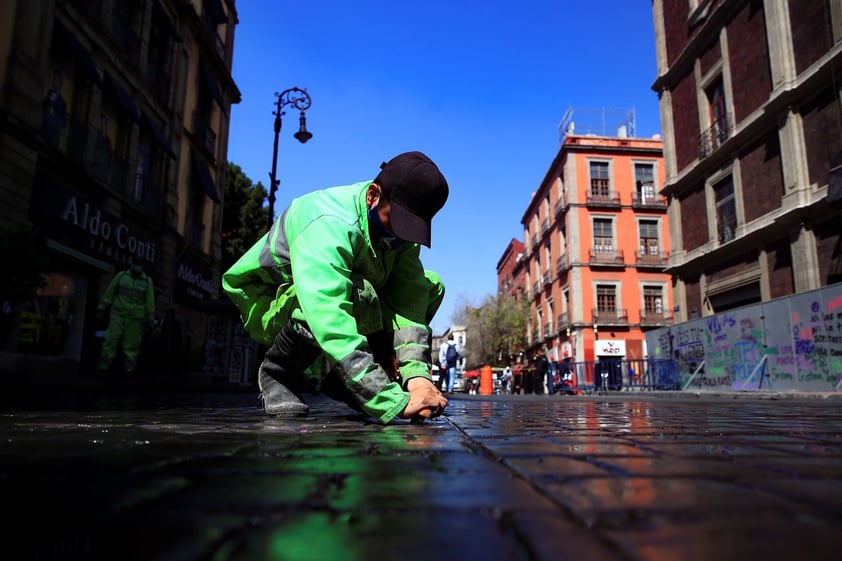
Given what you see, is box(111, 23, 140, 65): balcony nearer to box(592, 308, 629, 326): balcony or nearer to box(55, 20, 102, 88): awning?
box(55, 20, 102, 88): awning

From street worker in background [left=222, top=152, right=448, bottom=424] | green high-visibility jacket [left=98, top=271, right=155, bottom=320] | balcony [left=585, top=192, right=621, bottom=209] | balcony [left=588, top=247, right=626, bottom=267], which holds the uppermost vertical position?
balcony [left=585, top=192, right=621, bottom=209]

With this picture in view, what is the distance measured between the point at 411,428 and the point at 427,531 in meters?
1.72

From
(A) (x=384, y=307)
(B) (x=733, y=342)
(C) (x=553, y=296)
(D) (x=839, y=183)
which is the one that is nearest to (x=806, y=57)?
(D) (x=839, y=183)

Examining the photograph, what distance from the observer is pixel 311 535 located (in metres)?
0.75

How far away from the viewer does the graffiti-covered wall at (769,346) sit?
11.4m

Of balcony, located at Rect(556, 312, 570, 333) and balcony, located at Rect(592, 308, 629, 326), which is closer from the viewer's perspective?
balcony, located at Rect(592, 308, 629, 326)

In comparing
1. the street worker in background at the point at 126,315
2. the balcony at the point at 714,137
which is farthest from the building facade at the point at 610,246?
the street worker in background at the point at 126,315

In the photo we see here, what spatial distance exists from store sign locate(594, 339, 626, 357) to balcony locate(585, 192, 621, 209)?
8.89 metres

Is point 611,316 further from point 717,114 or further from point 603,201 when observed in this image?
point 717,114

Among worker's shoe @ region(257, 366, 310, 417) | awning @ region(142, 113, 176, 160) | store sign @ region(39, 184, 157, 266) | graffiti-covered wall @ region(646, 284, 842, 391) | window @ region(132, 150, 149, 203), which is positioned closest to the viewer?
worker's shoe @ region(257, 366, 310, 417)

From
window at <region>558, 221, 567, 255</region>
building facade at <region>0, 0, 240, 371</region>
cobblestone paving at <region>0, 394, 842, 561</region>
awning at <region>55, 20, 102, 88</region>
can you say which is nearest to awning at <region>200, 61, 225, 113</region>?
building facade at <region>0, 0, 240, 371</region>

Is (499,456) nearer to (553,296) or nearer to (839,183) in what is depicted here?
(839,183)

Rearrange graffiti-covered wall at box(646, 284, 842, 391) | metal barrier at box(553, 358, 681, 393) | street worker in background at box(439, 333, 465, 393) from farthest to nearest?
metal barrier at box(553, 358, 681, 393) < street worker in background at box(439, 333, 465, 393) < graffiti-covered wall at box(646, 284, 842, 391)

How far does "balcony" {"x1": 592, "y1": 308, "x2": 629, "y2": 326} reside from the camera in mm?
35875
